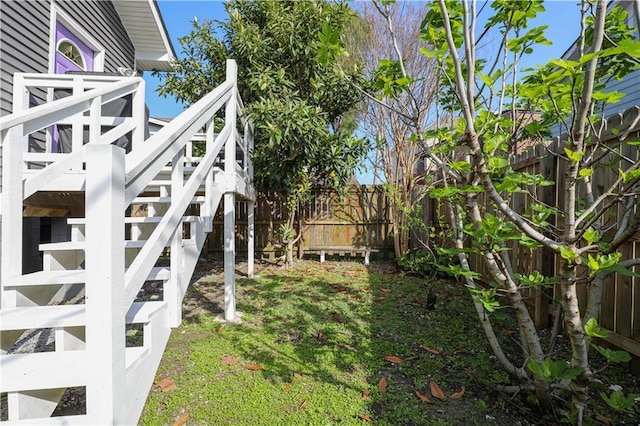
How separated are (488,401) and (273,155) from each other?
3995mm

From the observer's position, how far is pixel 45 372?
1208 mm

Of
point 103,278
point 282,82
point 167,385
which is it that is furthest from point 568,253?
point 282,82

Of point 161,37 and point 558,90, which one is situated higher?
point 161,37

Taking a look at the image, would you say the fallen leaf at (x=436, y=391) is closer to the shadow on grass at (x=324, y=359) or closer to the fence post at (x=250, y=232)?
the shadow on grass at (x=324, y=359)

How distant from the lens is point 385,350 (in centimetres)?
277

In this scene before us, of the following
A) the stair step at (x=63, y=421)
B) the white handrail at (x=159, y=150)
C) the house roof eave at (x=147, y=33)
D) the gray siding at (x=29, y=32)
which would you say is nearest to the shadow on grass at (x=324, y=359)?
the stair step at (x=63, y=421)

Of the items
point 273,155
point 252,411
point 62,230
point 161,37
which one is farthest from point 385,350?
point 161,37

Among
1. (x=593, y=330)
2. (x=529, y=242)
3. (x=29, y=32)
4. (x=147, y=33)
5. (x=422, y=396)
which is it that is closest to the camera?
(x=593, y=330)

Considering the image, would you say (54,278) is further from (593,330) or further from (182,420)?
(593,330)

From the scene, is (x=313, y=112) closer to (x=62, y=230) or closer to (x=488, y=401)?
(x=488, y=401)

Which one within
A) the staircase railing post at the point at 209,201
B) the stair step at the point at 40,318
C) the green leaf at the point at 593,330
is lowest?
the stair step at the point at 40,318

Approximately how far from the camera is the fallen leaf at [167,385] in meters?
2.21

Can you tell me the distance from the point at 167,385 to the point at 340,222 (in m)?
5.14

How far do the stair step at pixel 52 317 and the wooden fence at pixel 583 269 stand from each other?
199 centimetres
